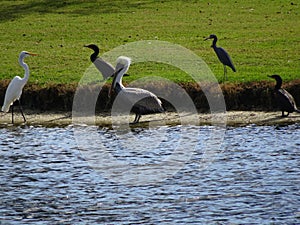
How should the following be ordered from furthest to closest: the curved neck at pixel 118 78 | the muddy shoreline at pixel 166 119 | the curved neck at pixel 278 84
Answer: the curved neck at pixel 118 78 → the curved neck at pixel 278 84 → the muddy shoreline at pixel 166 119

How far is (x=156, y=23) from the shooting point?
1054 inches

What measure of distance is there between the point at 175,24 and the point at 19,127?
10.9 m

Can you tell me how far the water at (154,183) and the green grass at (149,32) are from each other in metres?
3.31

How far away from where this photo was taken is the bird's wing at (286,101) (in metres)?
16.1

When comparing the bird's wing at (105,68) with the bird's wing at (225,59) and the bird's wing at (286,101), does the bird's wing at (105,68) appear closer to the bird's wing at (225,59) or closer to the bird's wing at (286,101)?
the bird's wing at (225,59)

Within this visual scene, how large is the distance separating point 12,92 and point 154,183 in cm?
596

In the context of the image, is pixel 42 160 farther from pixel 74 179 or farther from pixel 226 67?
pixel 226 67

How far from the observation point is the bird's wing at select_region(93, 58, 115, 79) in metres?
18.3

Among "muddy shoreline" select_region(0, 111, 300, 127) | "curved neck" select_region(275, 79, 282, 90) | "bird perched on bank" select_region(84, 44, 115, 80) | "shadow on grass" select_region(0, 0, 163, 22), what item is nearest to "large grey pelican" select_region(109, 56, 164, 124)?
"muddy shoreline" select_region(0, 111, 300, 127)

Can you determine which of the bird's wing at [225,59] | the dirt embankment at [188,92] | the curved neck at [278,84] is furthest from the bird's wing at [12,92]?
the curved neck at [278,84]

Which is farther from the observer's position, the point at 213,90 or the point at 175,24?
the point at 175,24

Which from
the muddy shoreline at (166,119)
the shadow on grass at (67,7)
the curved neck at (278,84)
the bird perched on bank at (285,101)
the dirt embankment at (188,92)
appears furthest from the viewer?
the shadow on grass at (67,7)

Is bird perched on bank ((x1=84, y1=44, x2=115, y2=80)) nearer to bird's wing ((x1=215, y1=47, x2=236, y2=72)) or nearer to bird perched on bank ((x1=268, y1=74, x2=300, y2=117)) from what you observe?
bird's wing ((x1=215, y1=47, x2=236, y2=72))

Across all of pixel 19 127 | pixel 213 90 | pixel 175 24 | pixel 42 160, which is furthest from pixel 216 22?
pixel 42 160
